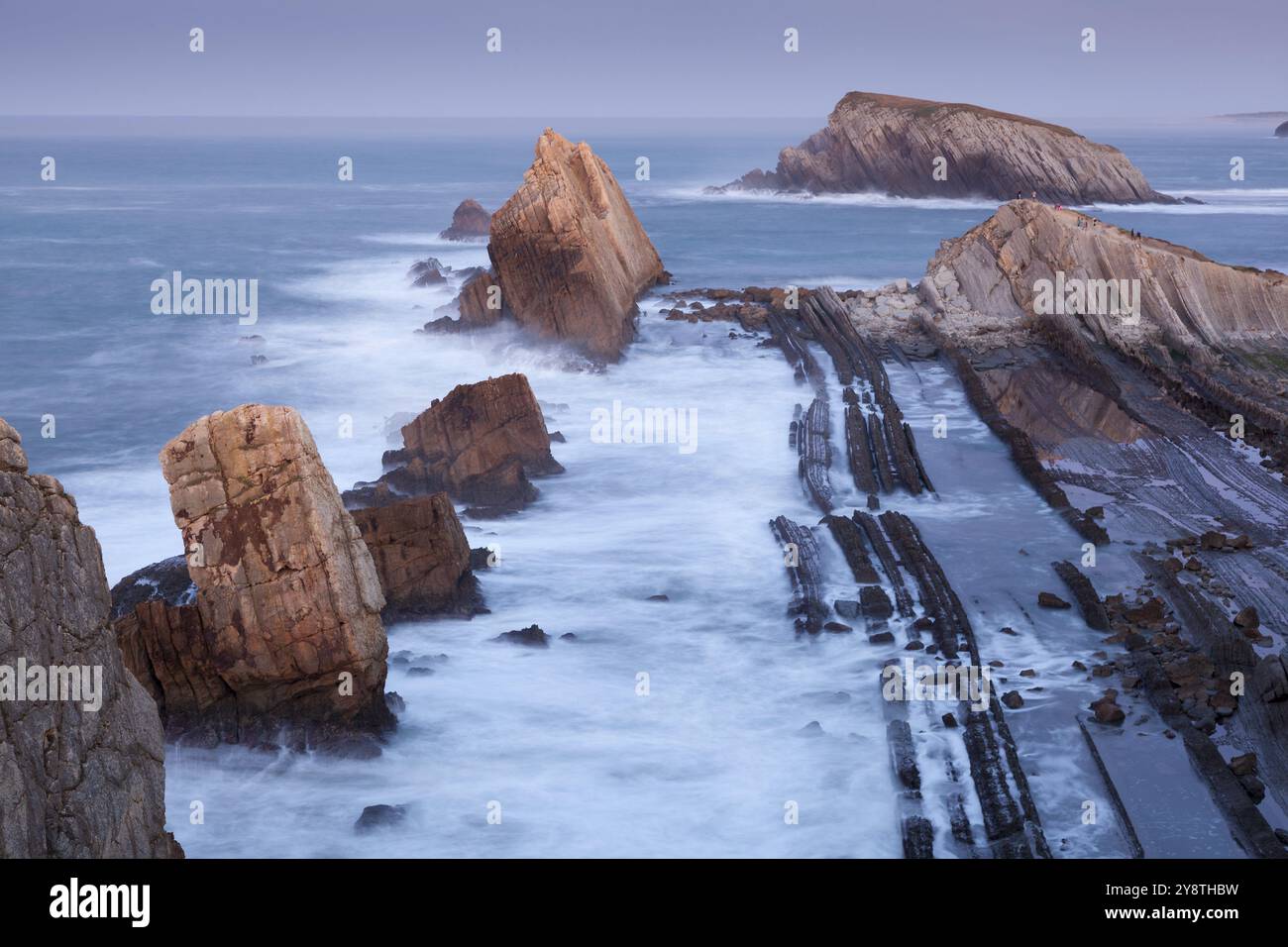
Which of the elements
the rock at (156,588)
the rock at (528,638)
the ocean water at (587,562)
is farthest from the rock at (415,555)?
the rock at (156,588)

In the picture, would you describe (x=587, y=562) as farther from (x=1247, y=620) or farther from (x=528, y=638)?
(x=1247, y=620)

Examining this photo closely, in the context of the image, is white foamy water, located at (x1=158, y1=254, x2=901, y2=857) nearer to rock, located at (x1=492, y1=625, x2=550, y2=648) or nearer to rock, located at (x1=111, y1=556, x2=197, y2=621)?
rock, located at (x1=492, y1=625, x2=550, y2=648)

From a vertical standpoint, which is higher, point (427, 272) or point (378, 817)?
point (427, 272)

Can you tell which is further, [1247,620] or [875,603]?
[875,603]

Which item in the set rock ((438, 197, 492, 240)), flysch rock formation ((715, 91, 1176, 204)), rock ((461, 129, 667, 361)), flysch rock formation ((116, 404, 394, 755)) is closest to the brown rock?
rock ((461, 129, 667, 361))

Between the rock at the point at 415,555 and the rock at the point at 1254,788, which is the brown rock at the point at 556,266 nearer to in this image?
the rock at the point at 415,555

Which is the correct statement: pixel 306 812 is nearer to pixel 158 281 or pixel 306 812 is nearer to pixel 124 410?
pixel 124 410

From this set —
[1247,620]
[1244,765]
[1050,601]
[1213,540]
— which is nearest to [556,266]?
[1213,540]
